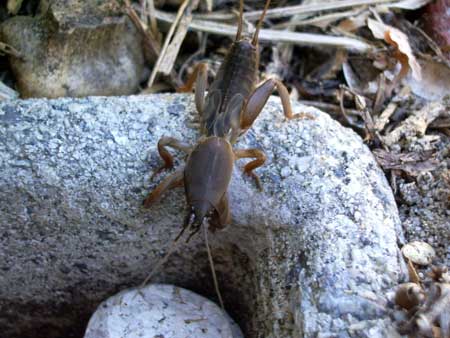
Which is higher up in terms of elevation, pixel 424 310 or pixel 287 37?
pixel 287 37

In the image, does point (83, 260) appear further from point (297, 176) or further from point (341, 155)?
point (341, 155)

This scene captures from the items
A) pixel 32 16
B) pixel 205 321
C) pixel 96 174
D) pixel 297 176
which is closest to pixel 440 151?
pixel 297 176

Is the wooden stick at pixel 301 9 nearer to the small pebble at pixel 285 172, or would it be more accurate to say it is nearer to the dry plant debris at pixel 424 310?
the small pebble at pixel 285 172

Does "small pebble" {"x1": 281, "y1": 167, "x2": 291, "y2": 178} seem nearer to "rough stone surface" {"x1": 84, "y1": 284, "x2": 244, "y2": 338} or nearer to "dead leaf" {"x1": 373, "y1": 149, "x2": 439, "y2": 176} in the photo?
"dead leaf" {"x1": 373, "y1": 149, "x2": 439, "y2": 176}

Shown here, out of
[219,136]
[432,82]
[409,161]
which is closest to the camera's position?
[409,161]

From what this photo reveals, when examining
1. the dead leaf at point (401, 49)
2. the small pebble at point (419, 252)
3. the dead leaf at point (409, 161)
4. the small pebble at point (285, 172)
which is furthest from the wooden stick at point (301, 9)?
the small pebble at point (419, 252)

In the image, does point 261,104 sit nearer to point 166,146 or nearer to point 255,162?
point 255,162

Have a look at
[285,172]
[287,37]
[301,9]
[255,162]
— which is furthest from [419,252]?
[301,9]
